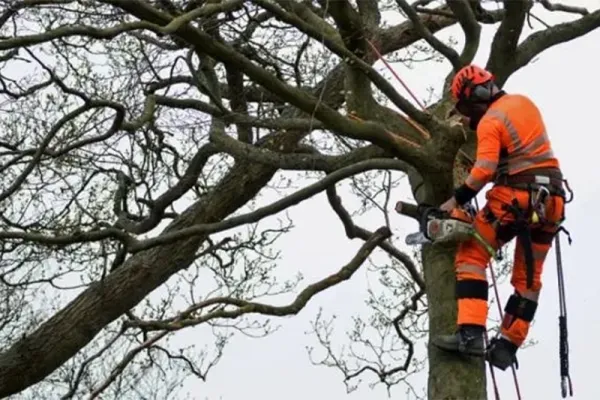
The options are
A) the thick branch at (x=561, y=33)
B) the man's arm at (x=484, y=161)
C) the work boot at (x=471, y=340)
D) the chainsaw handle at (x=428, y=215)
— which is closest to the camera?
the man's arm at (x=484, y=161)

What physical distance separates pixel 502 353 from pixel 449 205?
82 centimetres

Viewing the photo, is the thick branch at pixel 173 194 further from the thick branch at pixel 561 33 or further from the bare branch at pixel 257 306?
the thick branch at pixel 561 33

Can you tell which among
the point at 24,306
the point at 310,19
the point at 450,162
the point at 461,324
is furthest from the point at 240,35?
the point at 24,306

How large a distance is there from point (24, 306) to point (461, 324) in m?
6.49

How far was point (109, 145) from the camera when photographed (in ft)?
27.1

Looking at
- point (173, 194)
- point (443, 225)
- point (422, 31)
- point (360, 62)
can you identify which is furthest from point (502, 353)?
point (173, 194)

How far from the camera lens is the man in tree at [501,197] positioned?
16.8ft

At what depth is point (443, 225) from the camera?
527 centimetres

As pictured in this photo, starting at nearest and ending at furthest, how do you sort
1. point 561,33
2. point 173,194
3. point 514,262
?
1. point 514,262
2. point 561,33
3. point 173,194

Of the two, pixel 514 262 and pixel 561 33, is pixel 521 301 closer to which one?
pixel 514 262

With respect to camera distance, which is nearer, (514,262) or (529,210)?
(529,210)

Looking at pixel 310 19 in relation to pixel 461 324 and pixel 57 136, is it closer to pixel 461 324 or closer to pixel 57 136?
pixel 461 324

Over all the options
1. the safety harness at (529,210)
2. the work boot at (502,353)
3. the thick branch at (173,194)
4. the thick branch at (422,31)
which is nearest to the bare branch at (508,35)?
the thick branch at (422,31)

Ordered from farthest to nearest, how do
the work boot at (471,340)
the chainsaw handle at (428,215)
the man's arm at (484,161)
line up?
the chainsaw handle at (428,215) → the work boot at (471,340) → the man's arm at (484,161)
